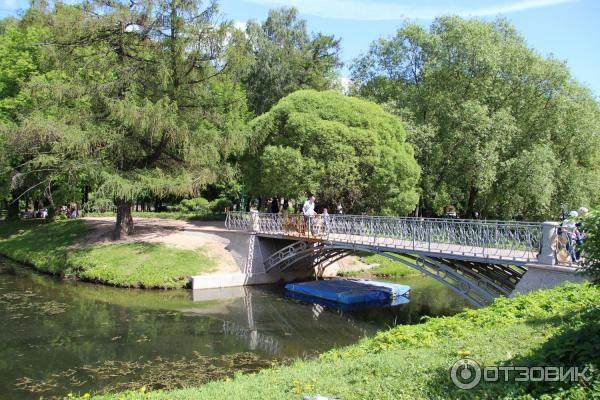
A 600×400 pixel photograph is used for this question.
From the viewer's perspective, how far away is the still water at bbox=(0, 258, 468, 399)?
11.6 metres

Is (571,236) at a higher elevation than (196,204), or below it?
below

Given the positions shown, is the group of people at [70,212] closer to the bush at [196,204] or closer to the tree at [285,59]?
the bush at [196,204]

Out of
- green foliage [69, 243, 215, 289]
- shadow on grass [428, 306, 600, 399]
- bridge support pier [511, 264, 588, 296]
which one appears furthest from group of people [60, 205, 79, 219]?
shadow on grass [428, 306, 600, 399]

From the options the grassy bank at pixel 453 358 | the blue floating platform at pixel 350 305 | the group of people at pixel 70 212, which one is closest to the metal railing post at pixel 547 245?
the grassy bank at pixel 453 358

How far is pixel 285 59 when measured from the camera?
134ft

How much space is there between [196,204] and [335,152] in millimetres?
18393

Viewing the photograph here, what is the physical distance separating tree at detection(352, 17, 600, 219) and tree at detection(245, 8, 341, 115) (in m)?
9.77

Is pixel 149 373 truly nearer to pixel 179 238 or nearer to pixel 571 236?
pixel 571 236

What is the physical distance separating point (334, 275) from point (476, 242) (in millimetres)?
12624

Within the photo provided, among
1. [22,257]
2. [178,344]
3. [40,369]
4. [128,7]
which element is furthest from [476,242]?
[22,257]

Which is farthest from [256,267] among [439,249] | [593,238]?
[593,238]

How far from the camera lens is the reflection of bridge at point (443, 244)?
13117mm

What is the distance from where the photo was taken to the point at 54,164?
2520cm

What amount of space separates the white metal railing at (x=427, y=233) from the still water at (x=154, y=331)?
2888 mm
